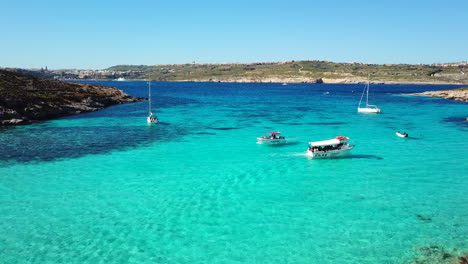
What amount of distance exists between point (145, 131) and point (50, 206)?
43709 millimetres

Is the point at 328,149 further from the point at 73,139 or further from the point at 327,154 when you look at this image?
the point at 73,139

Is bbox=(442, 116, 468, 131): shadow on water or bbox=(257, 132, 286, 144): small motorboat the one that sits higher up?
bbox=(442, 116, 468, 131): shadow on water

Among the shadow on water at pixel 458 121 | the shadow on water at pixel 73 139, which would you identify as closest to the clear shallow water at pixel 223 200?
the shadow on water at pixel 73 139

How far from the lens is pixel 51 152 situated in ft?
177

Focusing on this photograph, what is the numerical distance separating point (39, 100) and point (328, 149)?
3119 inches

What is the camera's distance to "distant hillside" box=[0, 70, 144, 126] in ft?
270

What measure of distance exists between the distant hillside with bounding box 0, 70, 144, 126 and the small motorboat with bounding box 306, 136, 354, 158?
6762 cm

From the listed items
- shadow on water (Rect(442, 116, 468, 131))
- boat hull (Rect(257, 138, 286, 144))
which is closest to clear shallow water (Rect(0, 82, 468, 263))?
boat hull (Rect(257, 138, 286, 144))

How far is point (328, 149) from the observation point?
2088 inches

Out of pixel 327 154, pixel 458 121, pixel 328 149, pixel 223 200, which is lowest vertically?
pixel 223 200

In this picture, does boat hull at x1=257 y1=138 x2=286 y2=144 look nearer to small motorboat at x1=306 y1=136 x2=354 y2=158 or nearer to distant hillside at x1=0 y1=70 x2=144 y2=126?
small motorboat at x1=306 y1=136 x2=354 y2=158

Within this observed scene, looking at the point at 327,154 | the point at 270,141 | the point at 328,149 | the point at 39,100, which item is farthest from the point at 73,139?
the point at 328,149

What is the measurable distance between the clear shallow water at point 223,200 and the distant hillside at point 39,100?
18886 mm

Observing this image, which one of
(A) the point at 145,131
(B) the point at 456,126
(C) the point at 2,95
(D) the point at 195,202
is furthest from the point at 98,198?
(B) the point at 456,126
